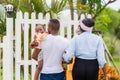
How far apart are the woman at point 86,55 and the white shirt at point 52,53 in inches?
4.9

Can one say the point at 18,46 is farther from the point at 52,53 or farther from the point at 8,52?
the point at 52,53

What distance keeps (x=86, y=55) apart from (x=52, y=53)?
50cm

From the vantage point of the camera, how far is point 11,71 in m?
8.26

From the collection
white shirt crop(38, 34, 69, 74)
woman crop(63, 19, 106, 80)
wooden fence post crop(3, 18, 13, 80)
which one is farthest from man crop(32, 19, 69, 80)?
wooden fence post crop(3, 18, 13, 80)

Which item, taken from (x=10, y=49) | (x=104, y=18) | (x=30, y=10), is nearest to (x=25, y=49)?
(x=10, y=49)

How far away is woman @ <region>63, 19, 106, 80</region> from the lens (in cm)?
657

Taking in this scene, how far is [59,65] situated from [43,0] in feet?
10.9

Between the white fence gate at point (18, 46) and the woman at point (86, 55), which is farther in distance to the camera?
the white fence gate at point (18, 46)

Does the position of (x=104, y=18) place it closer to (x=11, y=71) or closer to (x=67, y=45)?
(x=11, y=71)

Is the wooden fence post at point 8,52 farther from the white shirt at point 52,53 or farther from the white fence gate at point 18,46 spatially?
the white shirt at point 52,53

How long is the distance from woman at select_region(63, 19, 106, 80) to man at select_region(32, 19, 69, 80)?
13 centimetres

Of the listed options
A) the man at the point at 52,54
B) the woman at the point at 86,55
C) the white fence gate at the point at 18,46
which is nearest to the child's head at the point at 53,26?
the man at the point at 52,54

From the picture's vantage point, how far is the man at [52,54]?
6.53 metres

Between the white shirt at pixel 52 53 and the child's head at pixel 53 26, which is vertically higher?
the child's head at pixel 53 26
